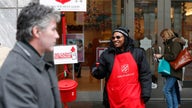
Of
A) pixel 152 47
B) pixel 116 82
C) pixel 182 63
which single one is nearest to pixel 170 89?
pixel 182 63

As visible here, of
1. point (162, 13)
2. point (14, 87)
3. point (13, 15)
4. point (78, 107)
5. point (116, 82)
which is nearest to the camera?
point (14, 87)

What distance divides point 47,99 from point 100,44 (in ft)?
25.8

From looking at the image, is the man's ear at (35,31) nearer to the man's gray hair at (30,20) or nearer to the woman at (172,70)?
the man's gray hair at (30,20)

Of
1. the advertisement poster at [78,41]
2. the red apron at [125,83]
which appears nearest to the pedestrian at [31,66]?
the red apron at [125,83]

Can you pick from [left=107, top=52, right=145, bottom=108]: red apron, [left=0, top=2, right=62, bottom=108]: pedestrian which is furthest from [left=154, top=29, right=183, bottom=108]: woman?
[left=0, top=2, right=62, bottom=108]: pedestrian

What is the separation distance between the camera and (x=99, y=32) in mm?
10273

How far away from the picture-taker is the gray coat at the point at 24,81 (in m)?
2.22

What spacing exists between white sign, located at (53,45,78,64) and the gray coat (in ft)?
11.5

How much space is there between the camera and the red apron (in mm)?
5105

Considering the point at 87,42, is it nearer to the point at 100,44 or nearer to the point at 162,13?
the point at 100,44

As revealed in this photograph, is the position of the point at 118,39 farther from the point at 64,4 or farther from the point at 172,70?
the point at 172,70

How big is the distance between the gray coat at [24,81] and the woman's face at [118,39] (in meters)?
2.87

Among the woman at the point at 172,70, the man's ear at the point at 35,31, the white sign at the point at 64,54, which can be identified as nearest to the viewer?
the man's ear at the point at 35,31

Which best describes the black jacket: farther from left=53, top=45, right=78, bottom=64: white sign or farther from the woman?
the woman
